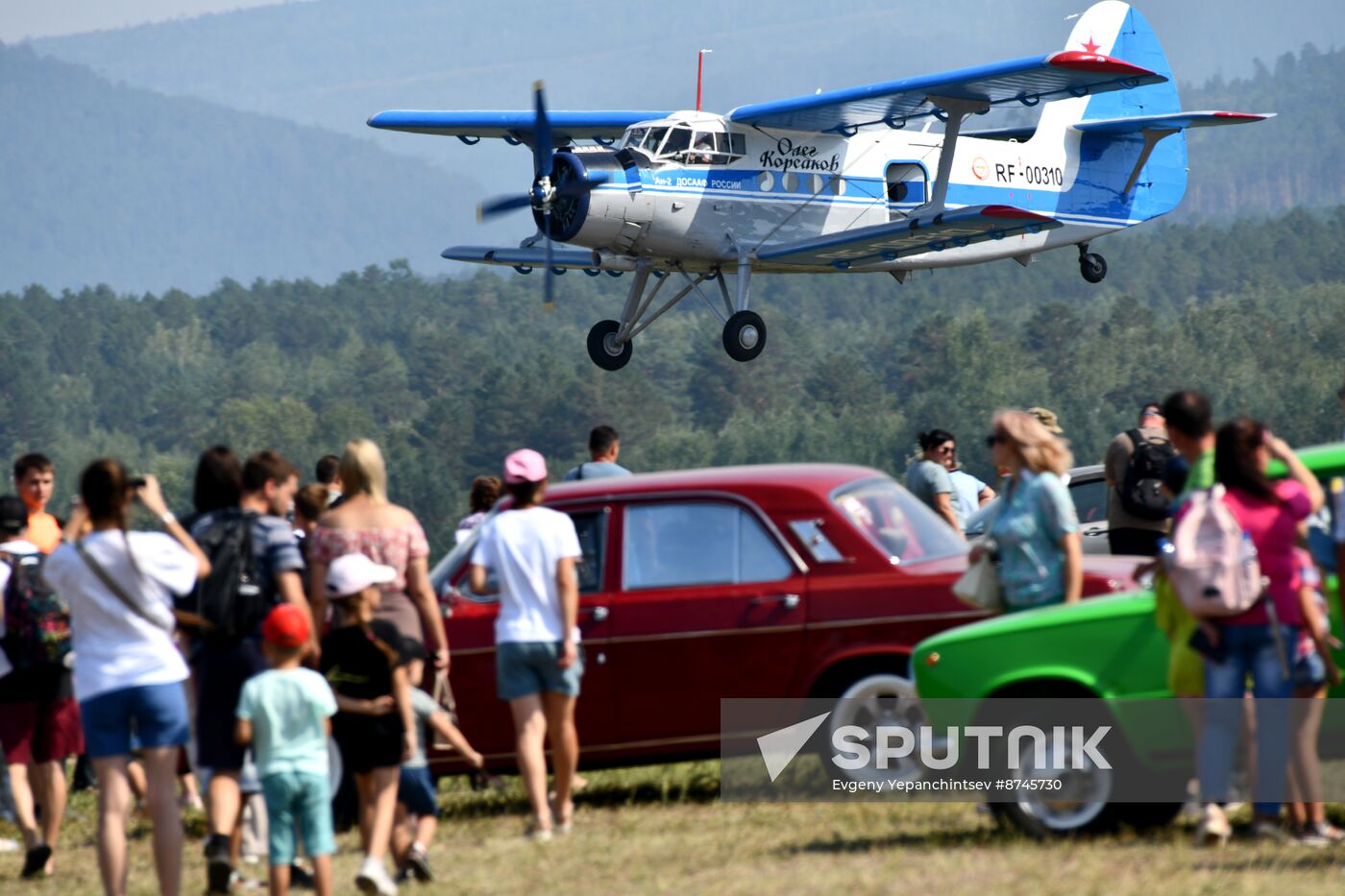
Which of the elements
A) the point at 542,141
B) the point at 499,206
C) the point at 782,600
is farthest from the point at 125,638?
the point at 499,206

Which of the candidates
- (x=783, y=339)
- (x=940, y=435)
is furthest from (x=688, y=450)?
(x=940, y=435)

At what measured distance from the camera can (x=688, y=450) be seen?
4847 inches

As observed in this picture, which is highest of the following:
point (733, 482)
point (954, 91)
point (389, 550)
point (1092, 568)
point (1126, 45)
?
point (1126, 45)

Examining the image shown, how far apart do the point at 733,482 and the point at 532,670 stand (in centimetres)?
137

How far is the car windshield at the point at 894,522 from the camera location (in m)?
9.09

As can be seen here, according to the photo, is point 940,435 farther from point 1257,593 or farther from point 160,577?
point 160,577

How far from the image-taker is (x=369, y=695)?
24.8 feet

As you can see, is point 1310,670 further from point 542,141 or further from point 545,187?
point 542,141

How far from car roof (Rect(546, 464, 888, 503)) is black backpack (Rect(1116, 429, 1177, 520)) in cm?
240

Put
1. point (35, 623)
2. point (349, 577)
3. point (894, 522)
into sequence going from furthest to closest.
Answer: point (894, 522), point (35, 623), point (349, 577)

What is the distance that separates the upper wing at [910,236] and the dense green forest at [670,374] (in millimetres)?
78209

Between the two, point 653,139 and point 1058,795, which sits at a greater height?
point 653,139

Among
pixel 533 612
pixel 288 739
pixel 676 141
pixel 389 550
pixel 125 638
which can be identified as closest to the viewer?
pixel 288 739

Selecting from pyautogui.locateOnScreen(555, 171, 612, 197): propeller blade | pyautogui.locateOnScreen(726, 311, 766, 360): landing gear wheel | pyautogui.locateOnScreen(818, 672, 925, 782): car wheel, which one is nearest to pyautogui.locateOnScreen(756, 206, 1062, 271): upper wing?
pyautogui.locateOnScreen(726, 311, 766, 360): landing gear wheel
